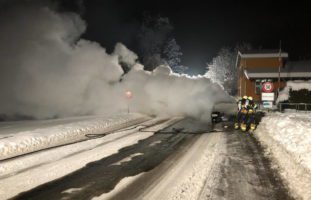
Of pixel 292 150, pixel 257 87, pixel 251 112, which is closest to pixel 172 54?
pixel 257 87

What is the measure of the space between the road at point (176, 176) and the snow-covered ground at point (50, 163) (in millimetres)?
355

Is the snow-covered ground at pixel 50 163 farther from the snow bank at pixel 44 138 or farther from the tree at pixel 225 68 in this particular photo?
the tree at pixel 225 68

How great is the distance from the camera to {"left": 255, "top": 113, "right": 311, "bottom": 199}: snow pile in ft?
23.8

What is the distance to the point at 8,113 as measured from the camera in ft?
113

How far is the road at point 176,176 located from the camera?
6895 millimetres

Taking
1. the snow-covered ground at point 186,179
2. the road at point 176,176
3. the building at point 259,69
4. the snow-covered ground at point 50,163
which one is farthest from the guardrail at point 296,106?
the snow-covered ground at point 186,179

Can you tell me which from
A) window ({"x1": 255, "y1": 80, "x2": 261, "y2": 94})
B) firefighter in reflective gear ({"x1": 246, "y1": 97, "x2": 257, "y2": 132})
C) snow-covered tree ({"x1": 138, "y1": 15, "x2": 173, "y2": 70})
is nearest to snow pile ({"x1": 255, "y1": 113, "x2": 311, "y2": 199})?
firefighter in reflective gear ({"x1": 246, "y1": 97, "x2": 257, "y2": 132})

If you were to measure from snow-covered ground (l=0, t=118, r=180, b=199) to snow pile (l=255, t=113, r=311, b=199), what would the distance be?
5.29m

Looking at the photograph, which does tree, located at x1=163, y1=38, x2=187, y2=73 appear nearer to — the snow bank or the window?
the window

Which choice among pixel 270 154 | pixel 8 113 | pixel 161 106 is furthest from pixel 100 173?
pixel 8 113

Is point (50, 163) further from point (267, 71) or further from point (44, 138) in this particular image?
point (267, 71)

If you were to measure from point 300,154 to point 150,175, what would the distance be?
13.9 feet

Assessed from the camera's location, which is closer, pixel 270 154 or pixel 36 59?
pixel 270 154

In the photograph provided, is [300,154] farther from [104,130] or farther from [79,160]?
[104,130]
